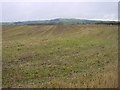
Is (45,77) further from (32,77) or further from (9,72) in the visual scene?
(9,72)

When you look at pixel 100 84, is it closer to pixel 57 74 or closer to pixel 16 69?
pixel 57 74

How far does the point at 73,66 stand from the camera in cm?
1098

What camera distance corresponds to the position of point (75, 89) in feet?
19.1

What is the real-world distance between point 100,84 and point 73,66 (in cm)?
506

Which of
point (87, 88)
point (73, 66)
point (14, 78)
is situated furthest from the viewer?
point (73, 66)

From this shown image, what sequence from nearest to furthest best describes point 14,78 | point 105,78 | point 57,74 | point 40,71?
point 105,78 → point 14,78 → point 57,74 → point 40,71

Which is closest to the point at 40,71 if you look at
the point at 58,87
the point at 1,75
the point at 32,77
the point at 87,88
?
the point at 32,77

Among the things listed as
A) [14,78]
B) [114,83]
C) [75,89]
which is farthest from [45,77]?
[114,83]

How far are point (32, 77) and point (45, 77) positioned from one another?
0.66 metres

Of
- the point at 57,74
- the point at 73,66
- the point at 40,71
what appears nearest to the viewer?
the point at 57,74

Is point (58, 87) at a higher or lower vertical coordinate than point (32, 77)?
higher

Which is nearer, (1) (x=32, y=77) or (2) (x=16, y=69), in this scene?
(1) (x=32, y=77)

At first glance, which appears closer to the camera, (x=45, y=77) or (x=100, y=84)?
(x=100, y=84)

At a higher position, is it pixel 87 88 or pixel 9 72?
pixel 87 88
